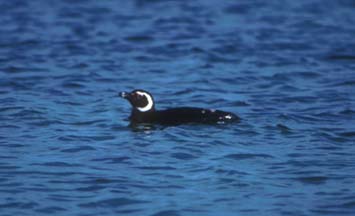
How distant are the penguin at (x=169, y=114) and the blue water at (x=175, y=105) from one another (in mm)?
126

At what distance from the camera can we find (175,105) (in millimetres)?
16547

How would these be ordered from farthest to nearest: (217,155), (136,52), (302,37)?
1. (302,37)
2. (136,52)
3. (217,155)

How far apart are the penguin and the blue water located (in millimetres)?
126

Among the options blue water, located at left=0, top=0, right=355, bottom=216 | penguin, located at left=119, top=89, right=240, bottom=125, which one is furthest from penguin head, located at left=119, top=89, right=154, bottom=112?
blue water, located at left=0, top=0, right=355, bottom=216

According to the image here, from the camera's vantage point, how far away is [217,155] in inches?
503

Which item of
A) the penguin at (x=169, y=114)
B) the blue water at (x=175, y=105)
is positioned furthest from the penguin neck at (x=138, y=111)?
the blue water at (x=175, y=105)

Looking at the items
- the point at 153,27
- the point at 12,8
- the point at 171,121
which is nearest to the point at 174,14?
the point at 153,27

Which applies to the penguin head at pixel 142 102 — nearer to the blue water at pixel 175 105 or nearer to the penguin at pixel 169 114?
the penguin at pixel 169 114

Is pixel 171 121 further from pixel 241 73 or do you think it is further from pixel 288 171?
pixel 241 73

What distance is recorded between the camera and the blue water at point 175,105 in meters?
10.9

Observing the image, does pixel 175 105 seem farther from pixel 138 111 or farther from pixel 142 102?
pixel 138 111

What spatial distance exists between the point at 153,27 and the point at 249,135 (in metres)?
12.6

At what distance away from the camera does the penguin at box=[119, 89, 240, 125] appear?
559 inches

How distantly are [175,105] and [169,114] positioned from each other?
2091 millimetres
